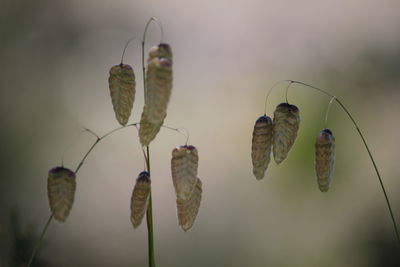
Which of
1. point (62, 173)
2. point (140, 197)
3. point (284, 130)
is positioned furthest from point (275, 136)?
point (62, 173)

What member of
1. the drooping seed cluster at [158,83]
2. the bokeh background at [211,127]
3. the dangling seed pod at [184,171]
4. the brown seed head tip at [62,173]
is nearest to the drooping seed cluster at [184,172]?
the dangling seed pod at [184,171]

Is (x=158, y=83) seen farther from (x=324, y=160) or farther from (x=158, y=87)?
(x=324, y=160)

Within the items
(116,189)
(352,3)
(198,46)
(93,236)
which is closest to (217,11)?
(198,46)

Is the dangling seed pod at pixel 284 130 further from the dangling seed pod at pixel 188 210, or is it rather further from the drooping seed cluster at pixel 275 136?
the dangling seed pod at pixel 188 210

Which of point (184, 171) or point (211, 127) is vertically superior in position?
point (211, 127)

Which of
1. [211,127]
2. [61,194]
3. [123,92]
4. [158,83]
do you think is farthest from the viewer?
[211,127]

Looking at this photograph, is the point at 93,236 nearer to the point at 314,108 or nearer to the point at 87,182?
the point at 87,182

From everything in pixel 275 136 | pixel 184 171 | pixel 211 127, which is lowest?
pixel 184 171
